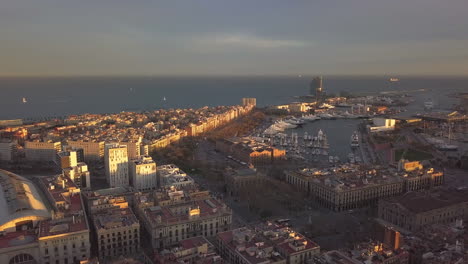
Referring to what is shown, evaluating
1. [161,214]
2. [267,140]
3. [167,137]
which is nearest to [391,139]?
[267,140]

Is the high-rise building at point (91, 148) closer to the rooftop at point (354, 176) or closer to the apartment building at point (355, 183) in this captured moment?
the apartment building at point (355, 183)

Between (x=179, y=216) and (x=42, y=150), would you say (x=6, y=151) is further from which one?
(x=179, y=216)

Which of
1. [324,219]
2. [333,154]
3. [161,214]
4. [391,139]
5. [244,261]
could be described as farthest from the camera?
[391,139]

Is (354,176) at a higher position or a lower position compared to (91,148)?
higher

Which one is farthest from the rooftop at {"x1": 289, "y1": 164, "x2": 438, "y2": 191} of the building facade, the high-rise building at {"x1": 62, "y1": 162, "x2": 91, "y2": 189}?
the high-rise building at {"x1": 62, "y1": 162, "x2": 91, "y2": 189}

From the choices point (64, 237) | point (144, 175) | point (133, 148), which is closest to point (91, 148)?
point (133, 148)

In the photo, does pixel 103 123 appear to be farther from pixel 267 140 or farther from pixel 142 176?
pixel 142 176
